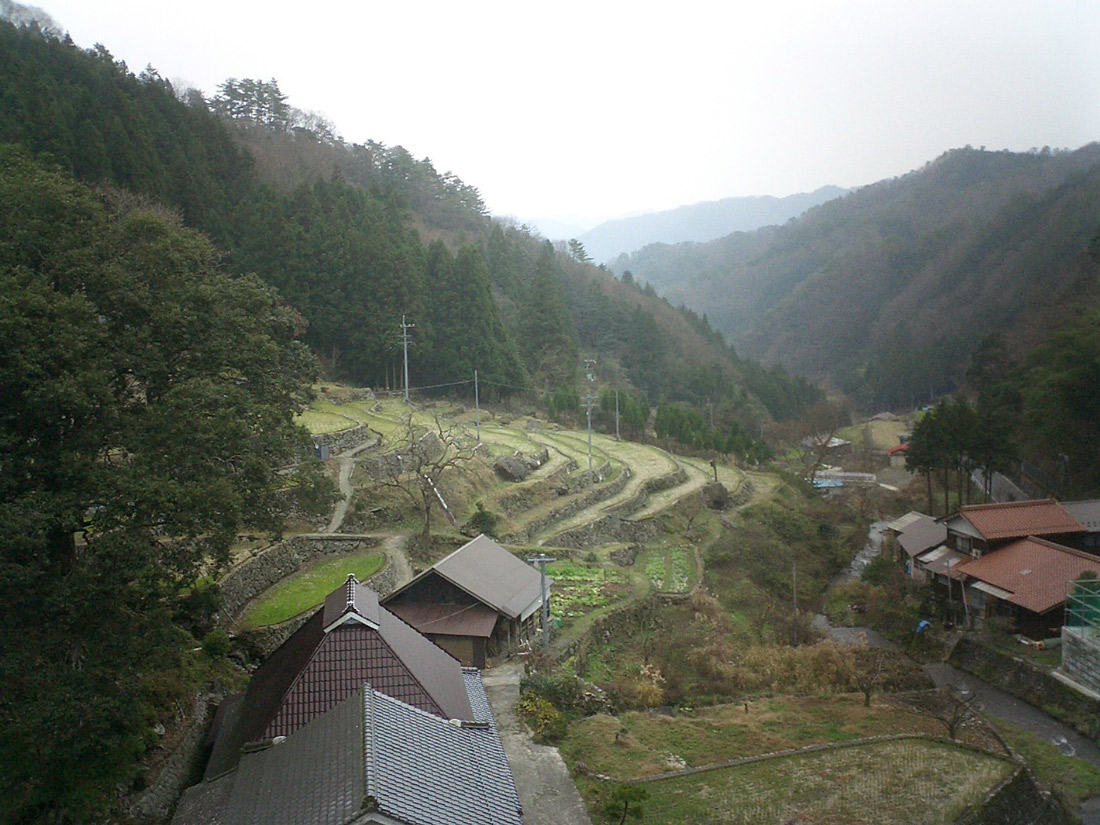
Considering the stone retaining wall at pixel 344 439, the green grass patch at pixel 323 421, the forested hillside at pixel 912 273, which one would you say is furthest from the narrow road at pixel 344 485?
the forested hillside at pixel 912 273

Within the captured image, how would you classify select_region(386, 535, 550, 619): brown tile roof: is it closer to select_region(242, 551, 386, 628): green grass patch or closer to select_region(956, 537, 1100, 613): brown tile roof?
select_region(242, 551, 386, 628): green grass patch

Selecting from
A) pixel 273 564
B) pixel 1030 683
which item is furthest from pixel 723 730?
pixel 273 564

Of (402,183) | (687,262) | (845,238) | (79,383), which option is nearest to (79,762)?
(79,383)

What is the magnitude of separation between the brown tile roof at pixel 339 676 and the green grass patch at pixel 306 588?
512 cm

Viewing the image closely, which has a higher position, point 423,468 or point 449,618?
point 423,468

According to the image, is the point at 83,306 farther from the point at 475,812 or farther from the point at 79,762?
the point at 475,812

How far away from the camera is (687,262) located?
13412 centimetres

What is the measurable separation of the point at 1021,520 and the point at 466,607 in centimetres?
1680

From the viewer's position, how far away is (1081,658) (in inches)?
730

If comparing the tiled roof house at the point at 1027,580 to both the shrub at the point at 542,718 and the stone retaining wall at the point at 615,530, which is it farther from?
the shrub at the point at 542,718

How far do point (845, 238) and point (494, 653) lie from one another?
3834 inches

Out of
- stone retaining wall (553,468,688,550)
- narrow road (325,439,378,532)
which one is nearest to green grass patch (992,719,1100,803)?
stone retaining wall (553,468,688,550)

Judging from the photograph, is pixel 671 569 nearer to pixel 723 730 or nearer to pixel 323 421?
pixel 723 730

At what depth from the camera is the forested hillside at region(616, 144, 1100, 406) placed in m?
52.9
